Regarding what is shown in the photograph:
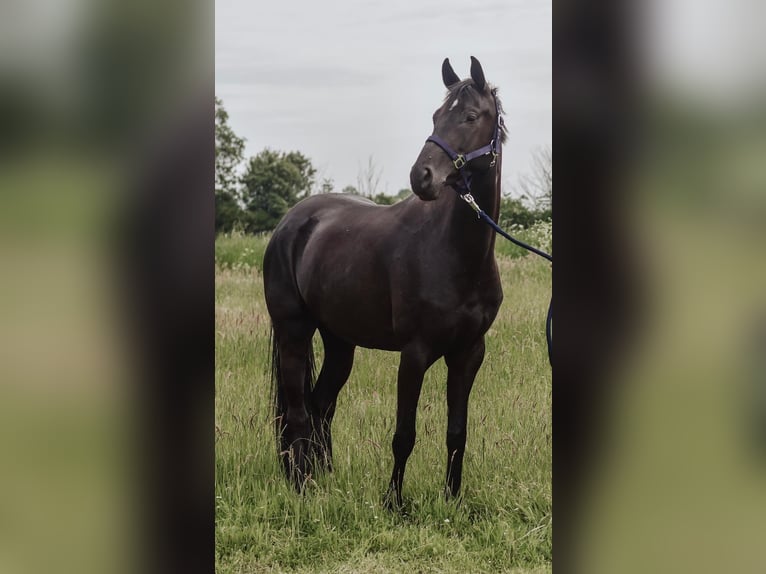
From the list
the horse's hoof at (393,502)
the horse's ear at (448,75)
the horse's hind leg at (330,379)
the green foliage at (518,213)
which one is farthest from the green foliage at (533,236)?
the horse's hoof at (393,502)

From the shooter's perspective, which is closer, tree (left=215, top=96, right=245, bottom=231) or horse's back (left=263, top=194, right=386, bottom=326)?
horse's back (left=263, top=194, right=386, bottom=326)

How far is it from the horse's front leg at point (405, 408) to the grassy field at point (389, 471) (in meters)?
0.08

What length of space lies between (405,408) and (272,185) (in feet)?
15.8

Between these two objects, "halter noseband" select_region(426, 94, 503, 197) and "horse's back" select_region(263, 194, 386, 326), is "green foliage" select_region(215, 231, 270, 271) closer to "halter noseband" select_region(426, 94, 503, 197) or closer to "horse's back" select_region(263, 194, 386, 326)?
"horse's back" select_region(263, 194, 386, 326)

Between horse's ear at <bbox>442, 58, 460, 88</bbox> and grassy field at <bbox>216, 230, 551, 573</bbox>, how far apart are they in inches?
68.6

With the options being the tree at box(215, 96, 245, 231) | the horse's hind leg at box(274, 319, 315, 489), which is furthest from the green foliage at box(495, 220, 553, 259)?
the tree at box(215, 96, 245, 231)

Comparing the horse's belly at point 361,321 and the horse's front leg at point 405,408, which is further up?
the horse's belly at point 361,321

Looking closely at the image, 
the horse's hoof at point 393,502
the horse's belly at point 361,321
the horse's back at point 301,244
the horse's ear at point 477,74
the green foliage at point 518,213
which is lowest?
the horse's hoof at point 393,502

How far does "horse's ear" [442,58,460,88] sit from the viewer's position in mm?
3115

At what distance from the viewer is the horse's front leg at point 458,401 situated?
11.1 ft

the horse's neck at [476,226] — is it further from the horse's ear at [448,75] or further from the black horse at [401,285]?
the horse's ear at [448,75]
